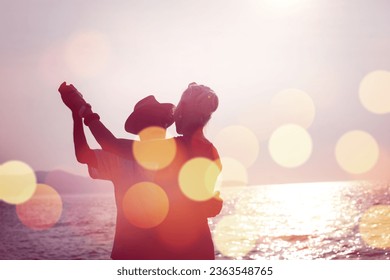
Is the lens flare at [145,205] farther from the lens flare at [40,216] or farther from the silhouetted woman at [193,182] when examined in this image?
the lens flare at [40,216]

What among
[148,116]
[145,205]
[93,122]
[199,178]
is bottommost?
[145,205]

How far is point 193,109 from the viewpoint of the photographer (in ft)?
5.63

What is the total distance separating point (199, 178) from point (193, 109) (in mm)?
312

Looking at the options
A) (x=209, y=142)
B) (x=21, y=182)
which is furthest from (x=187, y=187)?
(x=21, y=182)

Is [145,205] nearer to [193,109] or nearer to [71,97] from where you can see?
[193,109]

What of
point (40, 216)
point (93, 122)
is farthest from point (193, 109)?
point (40, 216)

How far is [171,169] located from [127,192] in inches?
8.7

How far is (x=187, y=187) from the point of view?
1.76m

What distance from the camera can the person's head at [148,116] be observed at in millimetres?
1800

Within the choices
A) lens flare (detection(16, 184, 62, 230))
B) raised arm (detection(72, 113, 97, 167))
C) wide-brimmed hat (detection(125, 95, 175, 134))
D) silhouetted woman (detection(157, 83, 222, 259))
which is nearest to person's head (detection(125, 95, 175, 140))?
wide-brimmed hat (detection(125, 95, 175, 134))

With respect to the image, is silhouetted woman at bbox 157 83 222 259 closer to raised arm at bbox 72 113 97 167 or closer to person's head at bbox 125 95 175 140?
person's head at bbox 125 95 175 140

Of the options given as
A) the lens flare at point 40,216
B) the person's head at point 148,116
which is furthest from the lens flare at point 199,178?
the lens flare at point 40,216

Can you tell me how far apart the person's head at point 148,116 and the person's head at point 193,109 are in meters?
0.10

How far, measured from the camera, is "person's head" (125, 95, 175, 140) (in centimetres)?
180
